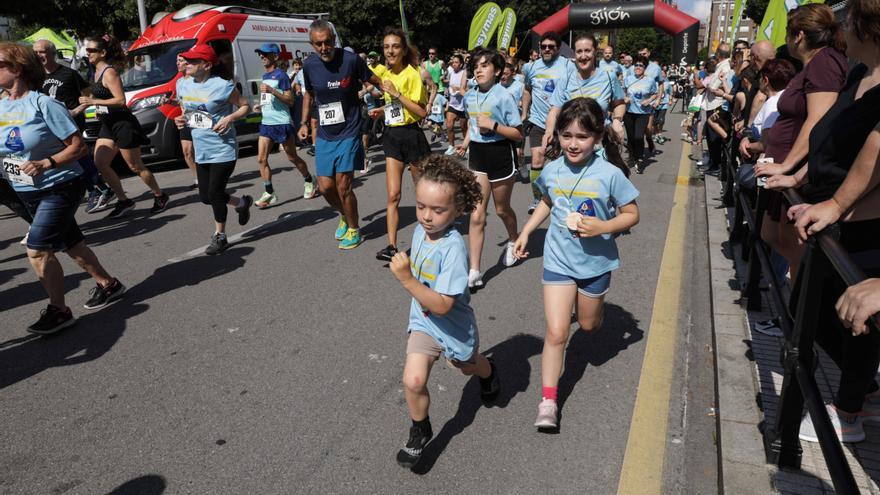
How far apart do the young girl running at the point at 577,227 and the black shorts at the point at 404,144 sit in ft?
8.14

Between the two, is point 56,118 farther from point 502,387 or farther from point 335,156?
point 502,387

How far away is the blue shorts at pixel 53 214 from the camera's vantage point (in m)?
4.03

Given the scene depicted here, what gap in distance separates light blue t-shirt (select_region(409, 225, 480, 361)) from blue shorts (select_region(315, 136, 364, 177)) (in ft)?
10.4

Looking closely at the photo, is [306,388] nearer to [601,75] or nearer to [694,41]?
[601,75]

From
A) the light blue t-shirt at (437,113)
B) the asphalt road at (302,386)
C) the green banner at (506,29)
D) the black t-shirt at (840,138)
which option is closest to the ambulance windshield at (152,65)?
the light blue t-shirt at (437,113)

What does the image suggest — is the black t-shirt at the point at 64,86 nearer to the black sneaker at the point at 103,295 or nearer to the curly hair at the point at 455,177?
the black sneaker at the point at 103,295

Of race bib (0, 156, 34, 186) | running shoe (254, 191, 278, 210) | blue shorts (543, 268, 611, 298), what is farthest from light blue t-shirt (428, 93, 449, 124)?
blue shorts (543, 268, 611, 298)

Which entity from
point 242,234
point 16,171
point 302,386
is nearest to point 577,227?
point 302,386

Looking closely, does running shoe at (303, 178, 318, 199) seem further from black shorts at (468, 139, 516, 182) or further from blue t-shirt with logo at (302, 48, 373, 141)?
black shorts at (468, 139, 516, 182)

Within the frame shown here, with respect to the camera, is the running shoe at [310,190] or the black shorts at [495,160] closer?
the black shorts at [495,160]

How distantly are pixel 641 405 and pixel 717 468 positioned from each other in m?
0.54

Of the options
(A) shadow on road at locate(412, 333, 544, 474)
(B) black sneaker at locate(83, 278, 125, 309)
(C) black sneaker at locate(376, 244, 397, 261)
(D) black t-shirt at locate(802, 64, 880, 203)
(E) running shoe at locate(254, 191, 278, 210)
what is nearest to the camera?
(D) black t-shirt at locate(802, 64, 880, 203)

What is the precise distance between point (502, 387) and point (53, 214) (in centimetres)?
317

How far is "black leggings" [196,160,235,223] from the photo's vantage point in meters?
5.77
